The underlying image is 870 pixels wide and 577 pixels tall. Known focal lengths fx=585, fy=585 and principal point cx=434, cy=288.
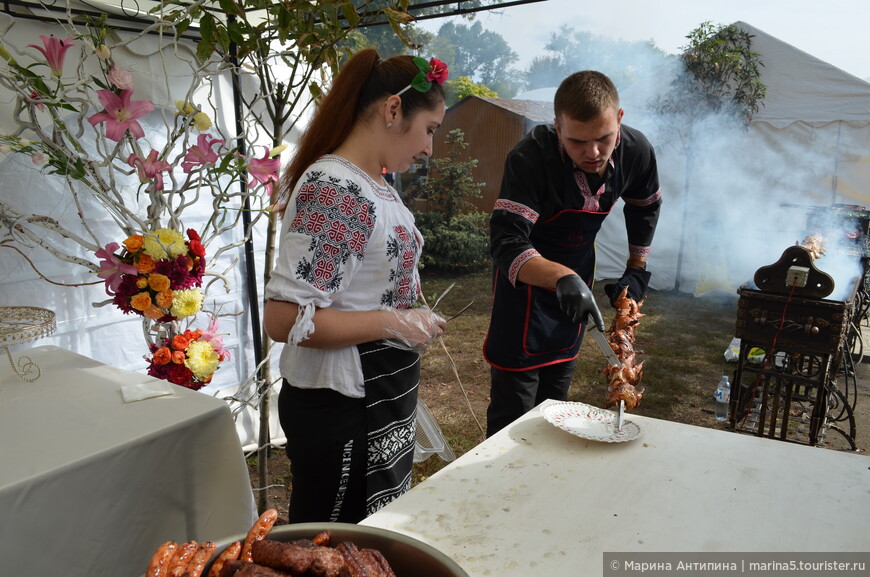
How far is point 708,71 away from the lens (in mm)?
8094

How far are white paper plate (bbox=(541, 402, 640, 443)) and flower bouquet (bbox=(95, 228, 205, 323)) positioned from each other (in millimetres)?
1404

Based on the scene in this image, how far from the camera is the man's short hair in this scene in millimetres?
2131

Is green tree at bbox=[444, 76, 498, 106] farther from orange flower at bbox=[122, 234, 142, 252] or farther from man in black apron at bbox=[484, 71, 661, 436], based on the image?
orange flower at bbox=[122, 234, 142, 252]

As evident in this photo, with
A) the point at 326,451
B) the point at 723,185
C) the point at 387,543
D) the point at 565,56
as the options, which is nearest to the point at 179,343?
the point at 326,451

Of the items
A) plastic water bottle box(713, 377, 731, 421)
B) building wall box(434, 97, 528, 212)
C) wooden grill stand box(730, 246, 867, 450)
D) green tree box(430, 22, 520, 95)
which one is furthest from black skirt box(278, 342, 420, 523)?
green tree box(430, 22, 520, 95)

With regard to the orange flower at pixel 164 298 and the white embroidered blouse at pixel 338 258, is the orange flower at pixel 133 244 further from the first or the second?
the white embroidered blouse at pixel 338 258

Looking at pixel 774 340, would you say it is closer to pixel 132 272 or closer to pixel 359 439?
pixel 359 439

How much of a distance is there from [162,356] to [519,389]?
145cm

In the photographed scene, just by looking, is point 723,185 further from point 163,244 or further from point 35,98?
point 35,98

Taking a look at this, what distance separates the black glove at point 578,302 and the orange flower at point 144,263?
149 cm

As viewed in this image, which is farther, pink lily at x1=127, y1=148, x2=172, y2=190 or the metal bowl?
pink lily at x1=127, y1=148, x2=172, y2=190

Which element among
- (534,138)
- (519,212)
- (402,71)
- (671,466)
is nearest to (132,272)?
(402,71)

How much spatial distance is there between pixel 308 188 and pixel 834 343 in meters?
3.18

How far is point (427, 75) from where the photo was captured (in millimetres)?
1588
